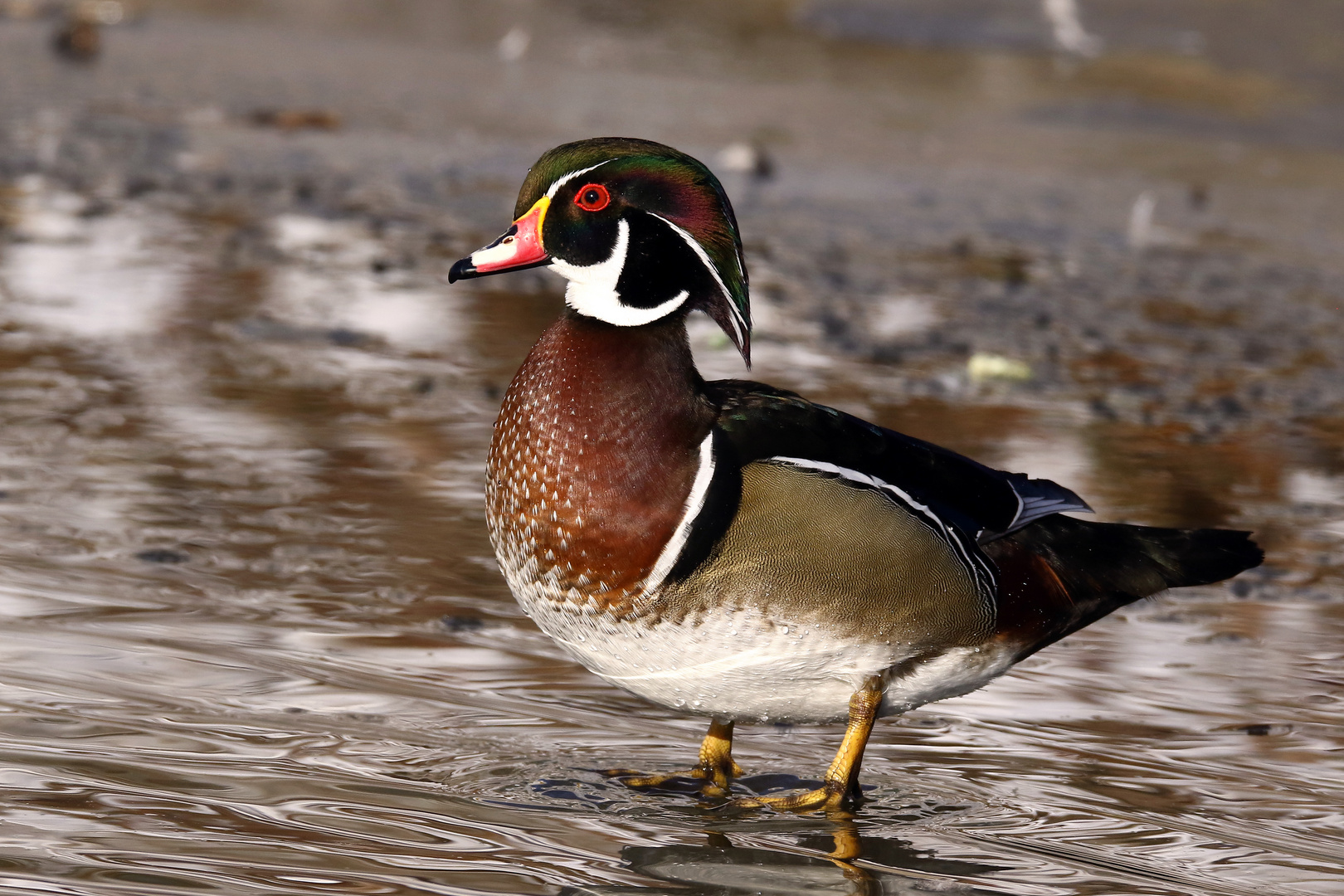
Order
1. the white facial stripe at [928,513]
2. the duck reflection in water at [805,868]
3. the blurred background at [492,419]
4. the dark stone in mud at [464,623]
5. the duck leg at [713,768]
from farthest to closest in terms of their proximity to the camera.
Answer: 1. the dark stone in mud at [464,623]
2. the duck leg at [713,768]
3. the white facial stripe at [928,513]
4. the blurred background at [492,419]
5. the duck reflection in water at [805,868]

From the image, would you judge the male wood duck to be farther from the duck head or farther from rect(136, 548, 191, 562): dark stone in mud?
rect(136, 548, 191, 562): dark stone in mud

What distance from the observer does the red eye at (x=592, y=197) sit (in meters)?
3.41

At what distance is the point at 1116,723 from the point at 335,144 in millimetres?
8090

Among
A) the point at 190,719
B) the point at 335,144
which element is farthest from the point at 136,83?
the point at 190,719

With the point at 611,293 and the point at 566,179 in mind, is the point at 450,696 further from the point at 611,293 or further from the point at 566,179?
the point at 566,179

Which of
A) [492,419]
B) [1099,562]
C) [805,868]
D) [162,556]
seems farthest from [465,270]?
[492,419]

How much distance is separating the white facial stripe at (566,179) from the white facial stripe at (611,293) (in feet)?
0.36

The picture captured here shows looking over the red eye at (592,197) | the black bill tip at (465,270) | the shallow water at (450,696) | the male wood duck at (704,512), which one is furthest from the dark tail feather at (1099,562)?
the black bill tip at (465,270)

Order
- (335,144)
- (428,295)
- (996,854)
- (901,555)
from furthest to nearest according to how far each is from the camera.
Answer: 1. (335,144)
2. (428,295)
3. (901,555)
4. (996,854)

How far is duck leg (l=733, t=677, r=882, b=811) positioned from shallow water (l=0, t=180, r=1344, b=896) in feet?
0.16

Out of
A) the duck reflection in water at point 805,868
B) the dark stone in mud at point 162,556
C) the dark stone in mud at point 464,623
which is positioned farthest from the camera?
the dark stone in mud at point 162,556

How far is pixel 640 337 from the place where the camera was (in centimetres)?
343

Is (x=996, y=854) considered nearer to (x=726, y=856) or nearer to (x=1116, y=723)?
(x=726, y=856)

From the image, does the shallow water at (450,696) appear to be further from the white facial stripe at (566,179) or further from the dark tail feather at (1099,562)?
the white facial stripe at (566,179)
